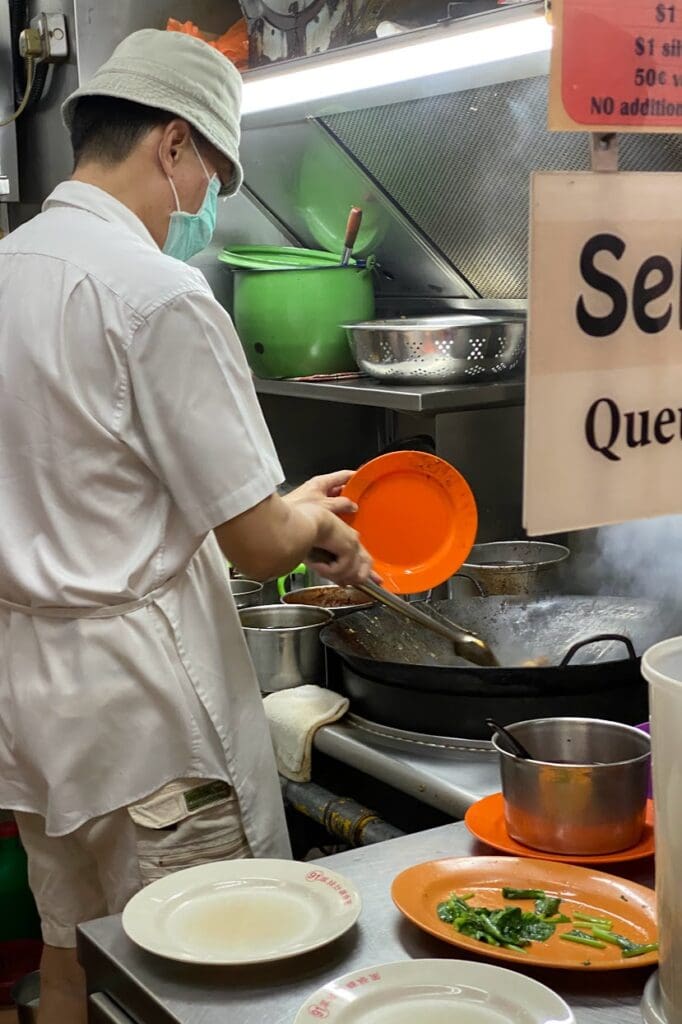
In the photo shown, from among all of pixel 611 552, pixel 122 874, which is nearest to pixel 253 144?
pixel 611 552

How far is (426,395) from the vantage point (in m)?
2.39

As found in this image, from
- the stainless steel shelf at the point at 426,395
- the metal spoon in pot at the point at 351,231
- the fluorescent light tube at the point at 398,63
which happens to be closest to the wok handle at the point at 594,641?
the stainless steel shelf at the point at 426,395

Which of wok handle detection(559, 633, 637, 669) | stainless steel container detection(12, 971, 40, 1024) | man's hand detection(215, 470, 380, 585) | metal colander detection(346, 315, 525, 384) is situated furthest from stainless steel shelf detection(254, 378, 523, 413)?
stainless steel container detection(12, 971, 40, 1024)

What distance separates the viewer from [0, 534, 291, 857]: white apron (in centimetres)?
186

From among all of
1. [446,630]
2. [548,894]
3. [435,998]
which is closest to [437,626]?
[446,630]

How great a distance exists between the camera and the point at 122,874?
1.95 metres

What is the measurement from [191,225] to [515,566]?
35.5 inches

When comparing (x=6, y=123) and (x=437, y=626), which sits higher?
(x=6, y=123)

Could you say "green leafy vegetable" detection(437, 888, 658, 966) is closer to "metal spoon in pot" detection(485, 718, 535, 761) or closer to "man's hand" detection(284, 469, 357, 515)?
"metal spoon in pot" detection(485, 718, 535, 761)

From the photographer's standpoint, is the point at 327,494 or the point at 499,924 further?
the point at 327,494

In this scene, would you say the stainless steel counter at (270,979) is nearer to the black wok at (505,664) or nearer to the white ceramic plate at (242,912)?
the white ceramic plate at (242,912)

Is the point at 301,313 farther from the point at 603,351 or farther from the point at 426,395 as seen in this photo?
the point at 603,351

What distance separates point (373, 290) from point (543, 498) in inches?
81.6

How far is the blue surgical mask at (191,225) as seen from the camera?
2.04m
